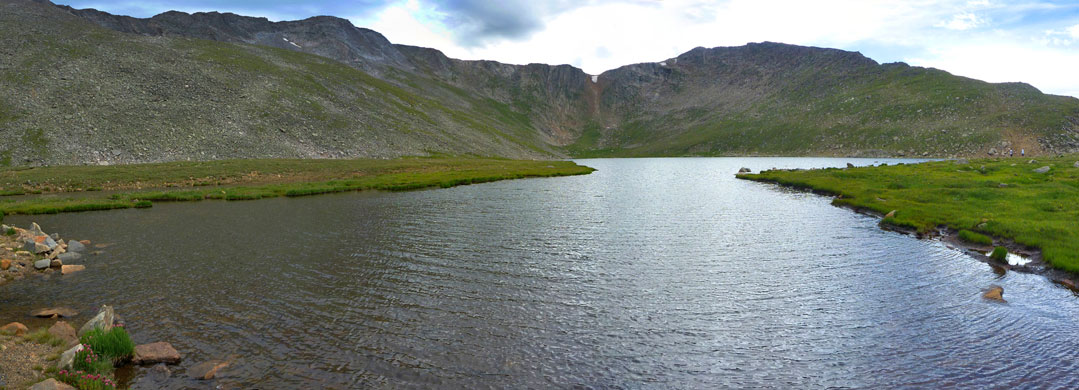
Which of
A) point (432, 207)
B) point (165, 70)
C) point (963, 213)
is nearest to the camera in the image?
point (963, 213)

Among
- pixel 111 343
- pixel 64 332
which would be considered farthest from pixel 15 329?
pixel 111 343

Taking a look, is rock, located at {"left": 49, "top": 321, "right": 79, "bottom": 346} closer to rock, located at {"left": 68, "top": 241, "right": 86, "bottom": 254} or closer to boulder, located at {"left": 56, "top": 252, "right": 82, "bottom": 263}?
boulder, located at {"left": 56, "top": 252, "right": 82, "bottom": 263}

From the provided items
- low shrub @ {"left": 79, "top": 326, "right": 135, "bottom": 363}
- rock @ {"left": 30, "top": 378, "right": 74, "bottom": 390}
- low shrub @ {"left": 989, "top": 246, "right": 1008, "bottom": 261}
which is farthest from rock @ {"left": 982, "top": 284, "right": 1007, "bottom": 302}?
low shrub @ {"left": 79, "top": 326, "right": 135, "bottom": 363}

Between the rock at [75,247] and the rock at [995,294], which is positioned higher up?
the rock at [75,247]

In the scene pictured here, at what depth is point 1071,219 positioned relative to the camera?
3064cm

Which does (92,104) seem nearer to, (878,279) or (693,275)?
(693,275)

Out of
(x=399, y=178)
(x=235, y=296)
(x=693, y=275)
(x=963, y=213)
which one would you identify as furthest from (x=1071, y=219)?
(x=399, y=178)

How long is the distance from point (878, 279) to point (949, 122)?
747ft

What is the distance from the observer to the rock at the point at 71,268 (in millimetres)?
24106

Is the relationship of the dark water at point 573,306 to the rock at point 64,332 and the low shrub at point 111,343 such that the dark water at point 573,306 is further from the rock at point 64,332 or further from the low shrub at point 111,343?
the rock at point 64,332

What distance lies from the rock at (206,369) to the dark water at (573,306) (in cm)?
34

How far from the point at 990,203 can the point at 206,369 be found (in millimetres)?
52534

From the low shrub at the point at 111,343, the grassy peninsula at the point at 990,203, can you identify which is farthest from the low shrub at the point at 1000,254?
the low shrub at the point at 111,343

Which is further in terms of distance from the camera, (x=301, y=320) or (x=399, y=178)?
(x=399, y=178)
